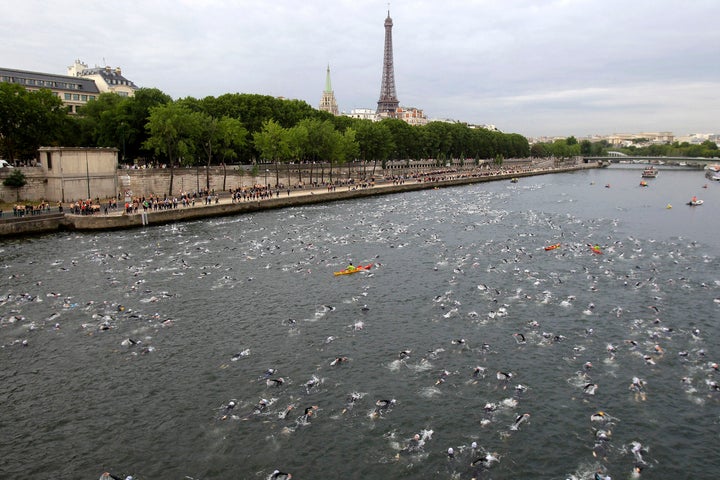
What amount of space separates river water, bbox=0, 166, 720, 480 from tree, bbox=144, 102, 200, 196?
33.4 meters

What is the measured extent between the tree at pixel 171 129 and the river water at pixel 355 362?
33.4 meters

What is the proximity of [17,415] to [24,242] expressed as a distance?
40559 mm

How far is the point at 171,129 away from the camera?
269ft

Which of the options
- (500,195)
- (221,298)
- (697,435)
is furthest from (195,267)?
(500,195)

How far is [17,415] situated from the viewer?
2241 cm

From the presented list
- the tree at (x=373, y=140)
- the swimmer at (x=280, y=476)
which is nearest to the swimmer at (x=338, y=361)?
the swimmer at (x=280, y=476)

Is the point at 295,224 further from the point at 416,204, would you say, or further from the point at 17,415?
the point at 17,415

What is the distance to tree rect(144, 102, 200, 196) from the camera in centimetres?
8244

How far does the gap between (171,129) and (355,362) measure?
6628 centimetres

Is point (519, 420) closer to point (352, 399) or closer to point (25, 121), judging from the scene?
point (352, 399)

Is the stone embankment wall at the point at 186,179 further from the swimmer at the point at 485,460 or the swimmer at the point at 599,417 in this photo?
the swimmer at the point at 599,417

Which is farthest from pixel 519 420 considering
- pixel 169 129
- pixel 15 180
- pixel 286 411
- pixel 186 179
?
pixel 186 179

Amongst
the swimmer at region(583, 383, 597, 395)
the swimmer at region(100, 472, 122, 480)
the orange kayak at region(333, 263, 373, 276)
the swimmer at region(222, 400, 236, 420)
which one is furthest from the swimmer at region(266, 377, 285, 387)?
the orange kayak at region(333, 263, 373, 276)

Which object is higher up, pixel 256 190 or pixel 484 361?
pixel 256 190
